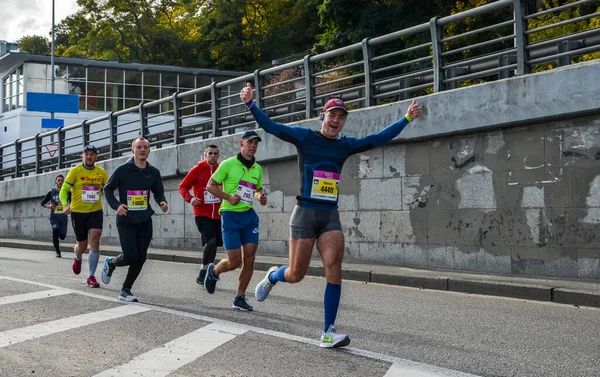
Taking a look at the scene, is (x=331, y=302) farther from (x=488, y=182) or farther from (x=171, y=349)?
(x=488, y=182)

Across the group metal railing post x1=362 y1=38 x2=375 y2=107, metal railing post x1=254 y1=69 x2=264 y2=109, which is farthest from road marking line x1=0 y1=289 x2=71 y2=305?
Answer: metal railing post x1=254 y1=69 x2=264 y2=109

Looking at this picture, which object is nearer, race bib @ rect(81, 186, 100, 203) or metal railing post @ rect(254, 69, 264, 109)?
race bib @ rect(81, 186, 100, 203)

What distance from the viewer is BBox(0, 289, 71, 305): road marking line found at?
1020cm

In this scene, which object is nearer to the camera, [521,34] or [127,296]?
[127,296]

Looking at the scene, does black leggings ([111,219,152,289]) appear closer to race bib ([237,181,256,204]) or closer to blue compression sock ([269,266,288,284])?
race bib ([237,181,256,204])

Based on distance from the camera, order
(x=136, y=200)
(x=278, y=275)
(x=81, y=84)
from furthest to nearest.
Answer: (x=81, y=84) → (x=136, y=200) → (x=278, y=275)

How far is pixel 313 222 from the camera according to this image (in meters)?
7.50

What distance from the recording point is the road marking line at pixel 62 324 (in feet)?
25.0

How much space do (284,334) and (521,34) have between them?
22.1 ft

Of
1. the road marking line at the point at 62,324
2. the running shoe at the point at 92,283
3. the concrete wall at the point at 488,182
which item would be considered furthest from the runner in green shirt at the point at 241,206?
the concrete wall at the point at 488,182

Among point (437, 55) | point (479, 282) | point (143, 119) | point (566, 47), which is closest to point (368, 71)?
point (437, 55)

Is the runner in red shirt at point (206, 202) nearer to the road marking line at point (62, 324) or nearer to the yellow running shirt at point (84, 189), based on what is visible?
the yellow running shirt at point (84, 189)

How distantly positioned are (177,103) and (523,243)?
10883 millimetres

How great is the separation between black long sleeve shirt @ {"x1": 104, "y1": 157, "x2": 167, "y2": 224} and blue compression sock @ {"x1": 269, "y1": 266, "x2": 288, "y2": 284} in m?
3.00
